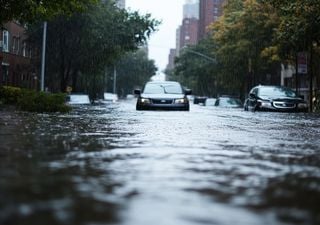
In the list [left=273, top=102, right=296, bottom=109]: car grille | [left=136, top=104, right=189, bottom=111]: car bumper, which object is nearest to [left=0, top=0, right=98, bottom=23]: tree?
[left=136, top=104, right=189, bottom=111]: car bumper

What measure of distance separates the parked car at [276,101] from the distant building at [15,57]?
26356mm

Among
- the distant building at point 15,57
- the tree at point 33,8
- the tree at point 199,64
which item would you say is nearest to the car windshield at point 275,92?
the tree at point 33,8

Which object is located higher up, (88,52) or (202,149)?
(88,52)

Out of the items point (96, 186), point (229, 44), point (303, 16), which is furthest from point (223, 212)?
point (229, 44)

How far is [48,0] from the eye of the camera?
22625 millimetres

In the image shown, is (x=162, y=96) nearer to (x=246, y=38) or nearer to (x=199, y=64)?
(x=246, y=38)

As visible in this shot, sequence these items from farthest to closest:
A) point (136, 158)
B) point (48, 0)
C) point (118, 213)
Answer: point (48, 0) → point (136, 158) → point (118, 213)

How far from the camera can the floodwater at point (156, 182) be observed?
409 centimetres

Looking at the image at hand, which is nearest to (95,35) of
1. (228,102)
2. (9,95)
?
(228,102)

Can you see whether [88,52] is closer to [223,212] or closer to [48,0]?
[48,0]

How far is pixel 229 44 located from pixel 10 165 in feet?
155

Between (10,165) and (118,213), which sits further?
(10,165)

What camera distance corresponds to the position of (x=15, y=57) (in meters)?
57.2

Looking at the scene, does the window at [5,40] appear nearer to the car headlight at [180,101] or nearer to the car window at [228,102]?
the car window at [228,102]
